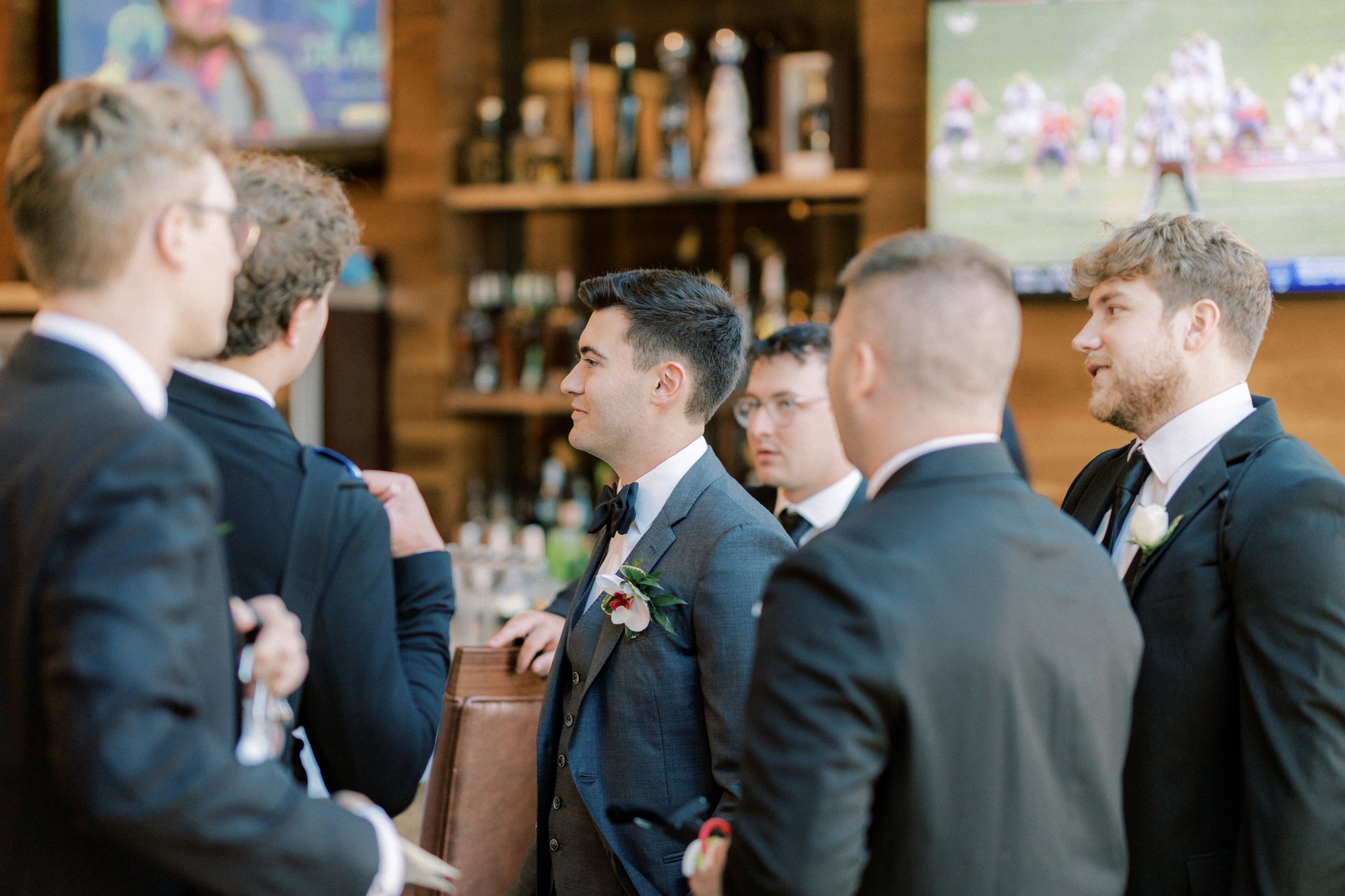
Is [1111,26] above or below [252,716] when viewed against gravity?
above

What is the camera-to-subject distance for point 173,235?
108cm

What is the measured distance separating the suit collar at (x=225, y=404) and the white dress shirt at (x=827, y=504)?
1.60 metres

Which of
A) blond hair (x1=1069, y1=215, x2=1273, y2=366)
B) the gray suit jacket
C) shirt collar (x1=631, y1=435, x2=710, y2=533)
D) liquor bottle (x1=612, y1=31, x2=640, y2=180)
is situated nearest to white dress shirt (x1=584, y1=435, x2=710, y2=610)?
shirt collar (x1=631, y1=435, x2=710, y2=533)

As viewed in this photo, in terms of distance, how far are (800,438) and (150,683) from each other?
203 centimetres

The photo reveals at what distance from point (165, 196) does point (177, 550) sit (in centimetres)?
33

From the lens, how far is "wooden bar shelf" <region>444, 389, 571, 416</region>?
4.42 meters

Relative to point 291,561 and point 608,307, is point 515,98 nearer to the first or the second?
point 608,307

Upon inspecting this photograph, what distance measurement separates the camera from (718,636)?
167cm

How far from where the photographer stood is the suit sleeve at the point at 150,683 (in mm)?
949

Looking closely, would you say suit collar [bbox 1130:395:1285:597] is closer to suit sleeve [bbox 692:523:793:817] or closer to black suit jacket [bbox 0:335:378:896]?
suit sleeve [bbox 692:523:793:817]

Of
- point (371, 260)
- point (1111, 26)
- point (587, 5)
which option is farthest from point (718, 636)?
point (587, 5)

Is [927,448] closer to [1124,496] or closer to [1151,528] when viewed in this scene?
[1151,528]

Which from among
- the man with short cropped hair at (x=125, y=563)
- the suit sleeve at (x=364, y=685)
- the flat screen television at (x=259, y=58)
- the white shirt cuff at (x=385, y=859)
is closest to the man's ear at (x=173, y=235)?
the man with short cropped hair at (x=125, y=563)

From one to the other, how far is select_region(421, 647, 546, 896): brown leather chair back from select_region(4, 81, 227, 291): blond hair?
1098 millimetres
